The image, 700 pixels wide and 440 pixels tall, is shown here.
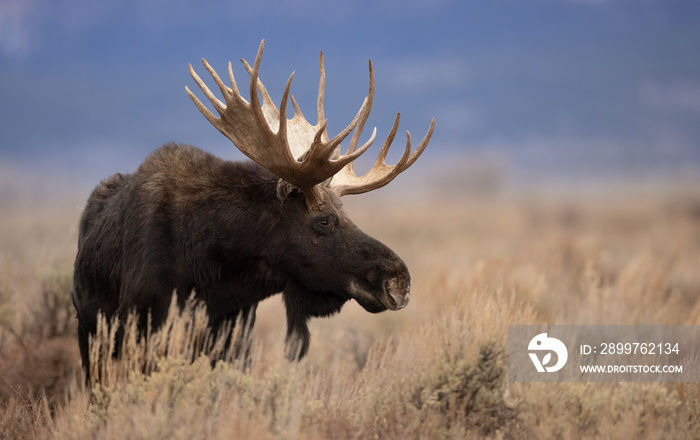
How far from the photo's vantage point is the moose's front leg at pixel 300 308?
17.4ft

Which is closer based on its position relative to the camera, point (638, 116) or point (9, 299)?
point (9, 299)

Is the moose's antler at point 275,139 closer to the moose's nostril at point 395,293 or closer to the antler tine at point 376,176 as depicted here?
the antler tine at point 376,176

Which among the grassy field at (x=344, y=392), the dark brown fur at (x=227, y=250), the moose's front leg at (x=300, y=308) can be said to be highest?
the dark brown fur at (x=227, y=250)

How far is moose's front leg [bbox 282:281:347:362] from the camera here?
530 cm

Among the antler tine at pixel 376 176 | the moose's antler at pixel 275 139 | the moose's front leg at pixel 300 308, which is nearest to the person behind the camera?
the moose's antler at pixel 275 139

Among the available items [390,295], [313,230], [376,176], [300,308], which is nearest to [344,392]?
[300,308]

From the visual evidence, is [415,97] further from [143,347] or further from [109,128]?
[143,347]

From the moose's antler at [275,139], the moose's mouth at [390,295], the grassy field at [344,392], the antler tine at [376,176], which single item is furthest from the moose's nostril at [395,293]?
the antler tine at [376,176]

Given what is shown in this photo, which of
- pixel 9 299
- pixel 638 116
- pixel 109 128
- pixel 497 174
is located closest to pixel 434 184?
pixel 497 174

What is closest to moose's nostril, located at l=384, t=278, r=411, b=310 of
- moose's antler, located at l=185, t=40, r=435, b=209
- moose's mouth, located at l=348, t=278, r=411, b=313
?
moose's mouth, located at l=348, t=278, r=411, b=313

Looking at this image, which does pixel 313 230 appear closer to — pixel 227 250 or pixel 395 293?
pixel 227 250

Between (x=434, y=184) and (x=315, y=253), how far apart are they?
7116 centimetres

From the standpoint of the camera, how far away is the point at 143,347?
469 cm

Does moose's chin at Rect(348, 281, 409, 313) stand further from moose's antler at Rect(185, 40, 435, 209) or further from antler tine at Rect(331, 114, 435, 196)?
antler tine at Rect(331, 114, 435, 196)
